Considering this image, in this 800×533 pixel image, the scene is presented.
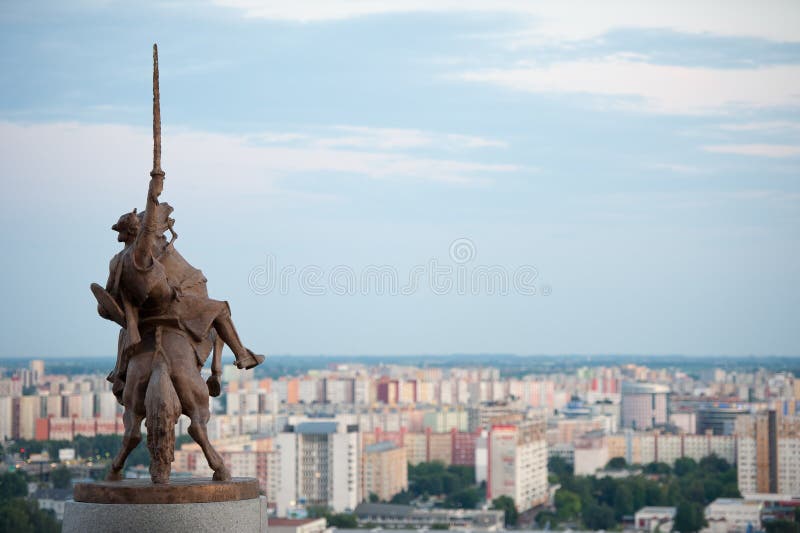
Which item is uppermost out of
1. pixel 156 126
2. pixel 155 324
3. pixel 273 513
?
pixel 156 126

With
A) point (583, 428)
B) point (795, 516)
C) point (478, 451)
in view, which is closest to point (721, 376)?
point (583, 428)

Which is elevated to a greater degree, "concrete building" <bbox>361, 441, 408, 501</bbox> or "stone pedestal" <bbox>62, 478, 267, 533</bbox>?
"stone pedestal" <bbox>62, 478, 267, 533</bbox>

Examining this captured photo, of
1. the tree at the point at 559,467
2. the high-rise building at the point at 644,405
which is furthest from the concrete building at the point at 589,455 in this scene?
the high-rise building at the point at 644,405

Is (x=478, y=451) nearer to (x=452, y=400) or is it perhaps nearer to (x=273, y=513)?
(x=273, y=513)

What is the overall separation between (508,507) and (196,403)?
1424 inches

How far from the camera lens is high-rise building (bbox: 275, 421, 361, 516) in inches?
1607

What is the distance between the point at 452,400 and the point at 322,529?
130 feet

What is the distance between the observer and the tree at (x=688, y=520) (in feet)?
112

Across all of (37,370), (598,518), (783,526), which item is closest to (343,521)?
(598,518)

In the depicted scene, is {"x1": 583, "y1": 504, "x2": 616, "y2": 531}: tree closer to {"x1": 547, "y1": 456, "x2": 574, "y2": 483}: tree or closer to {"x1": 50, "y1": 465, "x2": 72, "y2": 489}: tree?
{"x1": 547, "y1": 456, "x2": 574, "y2": 483}: tree

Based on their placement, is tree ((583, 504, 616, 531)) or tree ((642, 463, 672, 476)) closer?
tree ((583, 504, 616, 531))

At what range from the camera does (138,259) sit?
4.34 metres

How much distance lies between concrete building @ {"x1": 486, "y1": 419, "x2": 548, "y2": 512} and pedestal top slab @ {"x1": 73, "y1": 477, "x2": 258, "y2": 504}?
124 feet

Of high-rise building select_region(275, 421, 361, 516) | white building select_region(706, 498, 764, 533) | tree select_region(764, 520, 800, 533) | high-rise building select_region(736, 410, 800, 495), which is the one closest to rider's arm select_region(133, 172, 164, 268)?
tree select_region(764, 520, 800, 533)
